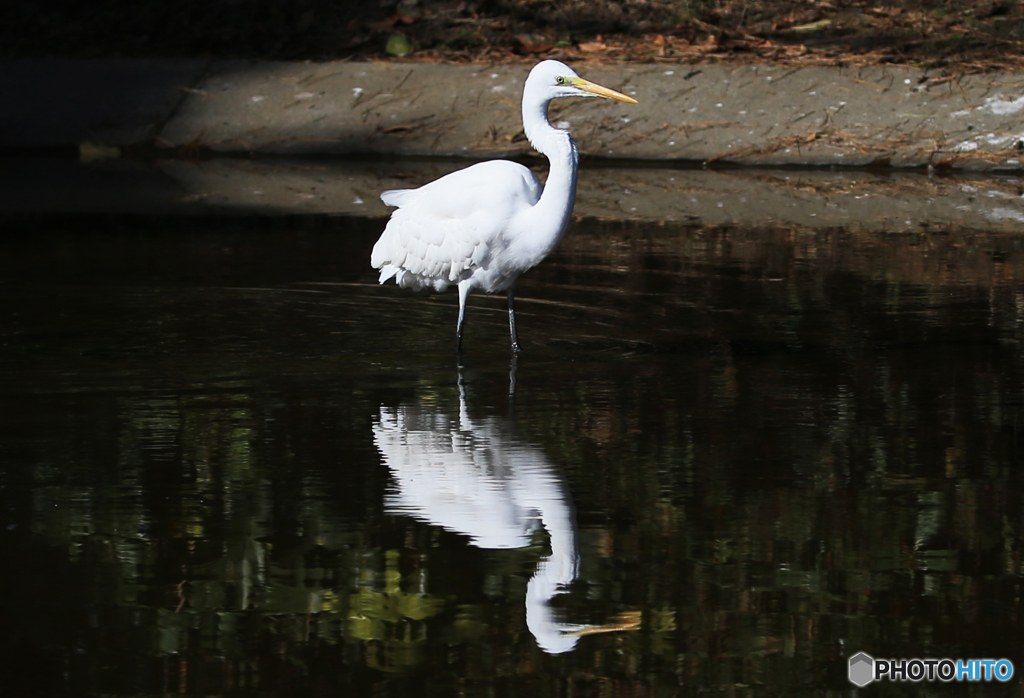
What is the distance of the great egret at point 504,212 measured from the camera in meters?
6.22

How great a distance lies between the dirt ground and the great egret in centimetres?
797

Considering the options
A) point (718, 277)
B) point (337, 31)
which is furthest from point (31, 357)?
point (337, 31)

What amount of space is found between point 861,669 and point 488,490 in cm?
142

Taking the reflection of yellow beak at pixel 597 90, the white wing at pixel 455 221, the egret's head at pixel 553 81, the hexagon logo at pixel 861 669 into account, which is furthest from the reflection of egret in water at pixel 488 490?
the egret's head at pixel 553 81

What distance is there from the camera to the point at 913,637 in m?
3.30

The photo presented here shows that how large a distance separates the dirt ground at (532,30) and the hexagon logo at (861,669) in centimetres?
1137

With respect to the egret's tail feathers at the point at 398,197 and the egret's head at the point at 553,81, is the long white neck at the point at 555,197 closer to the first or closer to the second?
the egret's head at the point at 553,81

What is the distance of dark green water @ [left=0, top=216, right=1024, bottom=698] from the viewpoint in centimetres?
324

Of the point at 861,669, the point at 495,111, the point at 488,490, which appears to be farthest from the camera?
the point at 495,111

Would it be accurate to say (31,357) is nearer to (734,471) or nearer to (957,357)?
(734,471)

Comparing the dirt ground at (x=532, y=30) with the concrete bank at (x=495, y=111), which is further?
the dirt ground at (x=532, y=30)

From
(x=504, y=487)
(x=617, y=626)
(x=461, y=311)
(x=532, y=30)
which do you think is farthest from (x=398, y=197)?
(x=532, y=30)

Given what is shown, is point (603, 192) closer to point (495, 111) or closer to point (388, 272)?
point (495, 111)

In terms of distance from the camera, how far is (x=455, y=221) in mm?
6539
